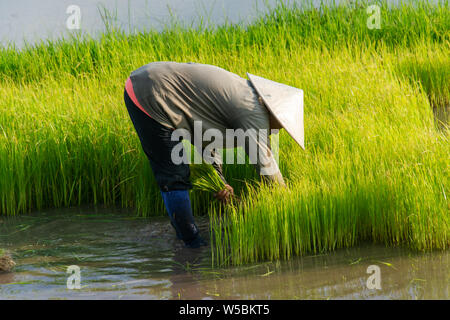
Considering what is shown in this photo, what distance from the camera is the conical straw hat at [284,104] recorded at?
359 cm

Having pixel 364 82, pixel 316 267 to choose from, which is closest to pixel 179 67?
pixel 316 267

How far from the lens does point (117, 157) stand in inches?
224

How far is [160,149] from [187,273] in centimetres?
86

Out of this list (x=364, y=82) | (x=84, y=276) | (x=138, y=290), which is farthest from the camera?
(x=364, y=82)

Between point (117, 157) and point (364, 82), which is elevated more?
point (364, 82)

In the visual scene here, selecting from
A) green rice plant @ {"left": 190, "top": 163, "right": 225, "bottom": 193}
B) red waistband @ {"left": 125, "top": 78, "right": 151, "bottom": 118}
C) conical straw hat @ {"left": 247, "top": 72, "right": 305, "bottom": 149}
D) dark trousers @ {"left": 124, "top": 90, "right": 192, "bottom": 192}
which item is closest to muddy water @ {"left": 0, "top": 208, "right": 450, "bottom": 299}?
green rice plant @ {"left": 190, "top": 163, "right": 225, "bottom": 193}

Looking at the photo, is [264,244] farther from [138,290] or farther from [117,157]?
[117,157]

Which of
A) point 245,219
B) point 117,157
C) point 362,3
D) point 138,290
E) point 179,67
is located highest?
point 362,3

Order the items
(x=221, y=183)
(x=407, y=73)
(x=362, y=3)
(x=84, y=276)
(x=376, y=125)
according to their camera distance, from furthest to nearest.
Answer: (x=362, y=3), (x=407, y=73), (x=376, y=125), (x=221, y=183), (x=84, y=276)

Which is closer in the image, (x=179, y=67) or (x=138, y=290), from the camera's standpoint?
(x=138, y=290)

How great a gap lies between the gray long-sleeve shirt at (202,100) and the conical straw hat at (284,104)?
72 millimetres

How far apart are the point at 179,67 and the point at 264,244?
1.36 m

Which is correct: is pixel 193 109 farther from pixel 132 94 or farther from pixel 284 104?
pixel 284 104

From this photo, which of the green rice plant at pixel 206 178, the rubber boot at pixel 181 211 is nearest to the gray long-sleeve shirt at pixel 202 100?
the rubber boot at pixel 181 211
